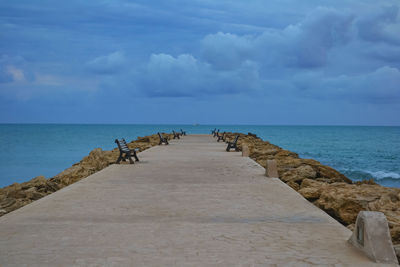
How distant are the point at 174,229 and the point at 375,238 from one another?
250 cm

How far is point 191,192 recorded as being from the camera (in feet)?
29.4

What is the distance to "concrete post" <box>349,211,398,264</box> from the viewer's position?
190 inches

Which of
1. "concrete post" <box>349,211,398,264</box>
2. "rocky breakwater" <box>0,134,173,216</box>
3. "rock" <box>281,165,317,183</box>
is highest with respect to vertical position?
"concrete post" <box>349,211,398,264</box>

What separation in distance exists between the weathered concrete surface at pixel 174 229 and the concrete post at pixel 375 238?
117mm

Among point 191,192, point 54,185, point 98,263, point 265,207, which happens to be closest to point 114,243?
point 98,263

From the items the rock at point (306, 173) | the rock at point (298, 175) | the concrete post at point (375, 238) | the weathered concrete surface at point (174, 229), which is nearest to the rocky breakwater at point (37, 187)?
the weathered concrete surface at point (174, 229)

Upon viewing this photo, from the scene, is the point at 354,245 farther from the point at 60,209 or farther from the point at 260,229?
the point at 60,209

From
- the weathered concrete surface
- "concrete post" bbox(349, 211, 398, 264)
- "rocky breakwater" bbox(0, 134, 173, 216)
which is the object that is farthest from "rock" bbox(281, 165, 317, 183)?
"concrete post" bbox(349, 211, 398, 264)

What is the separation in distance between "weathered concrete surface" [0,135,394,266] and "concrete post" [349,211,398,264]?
0.12 m

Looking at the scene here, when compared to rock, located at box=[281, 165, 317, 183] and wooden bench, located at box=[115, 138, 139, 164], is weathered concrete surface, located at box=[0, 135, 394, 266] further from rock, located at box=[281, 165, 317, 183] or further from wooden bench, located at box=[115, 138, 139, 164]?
wooden bench, located at box=[115, 138, 139, 164]

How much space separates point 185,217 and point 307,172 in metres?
7.04

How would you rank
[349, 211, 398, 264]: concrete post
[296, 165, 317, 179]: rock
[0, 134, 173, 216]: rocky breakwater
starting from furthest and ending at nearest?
[296, 165, 317, 179]: rock
[0, 134, 173, 216]: rocky breakwater
[349, 211, 398, 264]: concrete post

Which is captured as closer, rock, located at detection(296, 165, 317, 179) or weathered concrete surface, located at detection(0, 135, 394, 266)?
weathered concrete surface, located at detection(0, 135, 394, 266)

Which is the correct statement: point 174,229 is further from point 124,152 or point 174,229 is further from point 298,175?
point 124,152
